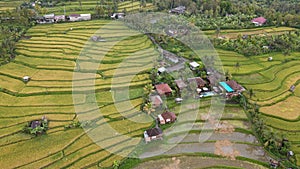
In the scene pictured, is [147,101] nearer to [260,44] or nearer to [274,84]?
[274,84]

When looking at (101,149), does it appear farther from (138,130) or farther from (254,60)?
(254,60)

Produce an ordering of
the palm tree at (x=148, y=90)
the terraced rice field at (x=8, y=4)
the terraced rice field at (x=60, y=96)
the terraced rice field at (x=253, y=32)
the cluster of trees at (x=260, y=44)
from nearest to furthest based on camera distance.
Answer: the terraced rice field at (x=60, y=96)
the palm tree at (x=148, y=90)
the cluster of trees at (x=260, y=44)
the terraced rice field at (x=253, y=32)
the terraced rice field at (x=8, y=4)


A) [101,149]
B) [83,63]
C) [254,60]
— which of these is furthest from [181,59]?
[101,149]

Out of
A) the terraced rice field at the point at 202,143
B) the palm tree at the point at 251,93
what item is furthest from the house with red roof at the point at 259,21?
the terraced rice field at the point at 202,143

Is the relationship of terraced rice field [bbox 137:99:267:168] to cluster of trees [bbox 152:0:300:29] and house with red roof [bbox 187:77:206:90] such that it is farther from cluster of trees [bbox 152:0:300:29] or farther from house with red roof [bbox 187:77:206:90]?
cluster of trees [bbox 152:0:300:29]

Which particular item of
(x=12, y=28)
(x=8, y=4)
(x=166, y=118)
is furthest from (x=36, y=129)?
(x=8, y=4)

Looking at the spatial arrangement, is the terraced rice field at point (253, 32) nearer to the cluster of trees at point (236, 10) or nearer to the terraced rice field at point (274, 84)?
the cluster of trees at point (236, 10)
